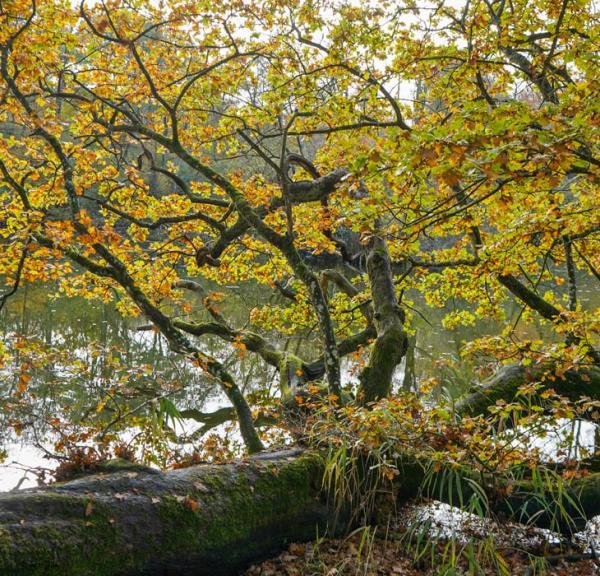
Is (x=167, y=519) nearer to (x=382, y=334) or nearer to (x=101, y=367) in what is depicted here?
(x=382, y=334)

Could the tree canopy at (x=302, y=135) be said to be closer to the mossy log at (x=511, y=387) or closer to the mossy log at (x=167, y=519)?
the mossy log at (x=511, y=387)

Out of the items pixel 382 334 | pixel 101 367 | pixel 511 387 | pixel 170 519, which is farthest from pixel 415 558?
pixel 101 367

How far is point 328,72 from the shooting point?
7.81 meters

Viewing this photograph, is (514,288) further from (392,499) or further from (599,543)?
(392,499)

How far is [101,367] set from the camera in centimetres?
1309

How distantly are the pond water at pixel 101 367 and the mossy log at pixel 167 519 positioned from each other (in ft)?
7.02

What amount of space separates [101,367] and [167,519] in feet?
32.4

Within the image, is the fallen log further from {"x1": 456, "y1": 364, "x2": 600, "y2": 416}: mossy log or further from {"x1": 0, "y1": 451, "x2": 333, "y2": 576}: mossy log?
{"x1": 456, "y1": 364, "x2": 600, "y2": 416}: mossy log

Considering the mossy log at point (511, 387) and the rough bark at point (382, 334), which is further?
the mossy log at point (511, 387)

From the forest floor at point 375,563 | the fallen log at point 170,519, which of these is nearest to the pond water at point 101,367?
the fallen log at point 170,519

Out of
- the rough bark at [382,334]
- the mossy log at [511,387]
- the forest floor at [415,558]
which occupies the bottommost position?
the forest floor at [415,558]

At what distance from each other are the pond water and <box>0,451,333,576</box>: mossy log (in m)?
2.14

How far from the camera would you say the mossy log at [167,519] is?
132 inches

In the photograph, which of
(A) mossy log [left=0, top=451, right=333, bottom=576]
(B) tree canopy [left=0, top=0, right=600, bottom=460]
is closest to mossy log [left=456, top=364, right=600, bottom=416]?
(B) tree canopy [left=0, top=0, right=600, bottom=460]
